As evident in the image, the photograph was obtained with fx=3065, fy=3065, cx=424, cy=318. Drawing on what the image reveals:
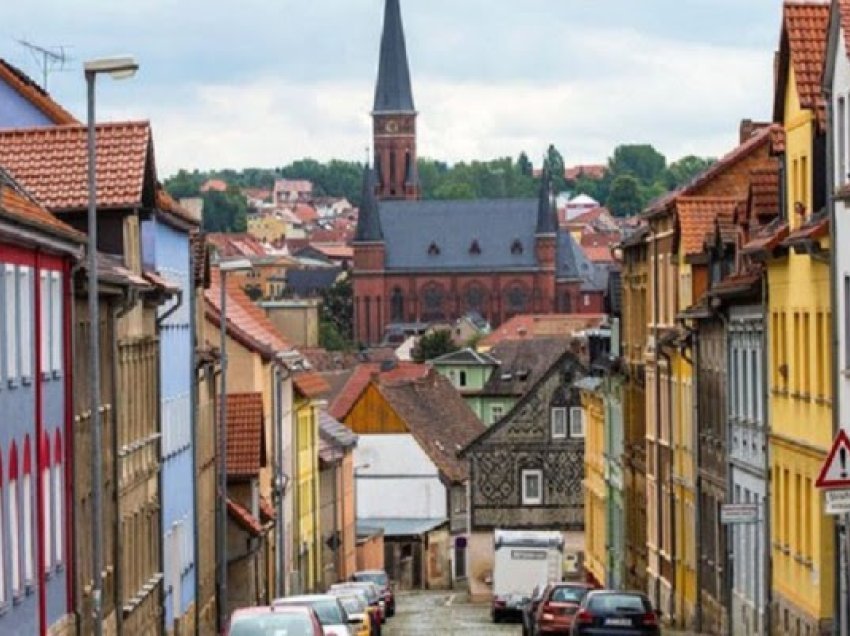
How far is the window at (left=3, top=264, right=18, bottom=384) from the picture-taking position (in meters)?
30.1

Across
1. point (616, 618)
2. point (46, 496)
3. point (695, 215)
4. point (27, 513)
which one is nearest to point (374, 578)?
point (695, 215)

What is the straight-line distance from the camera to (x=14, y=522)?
3070 cm

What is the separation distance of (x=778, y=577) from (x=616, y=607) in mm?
3403

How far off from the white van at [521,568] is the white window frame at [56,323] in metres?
45.8

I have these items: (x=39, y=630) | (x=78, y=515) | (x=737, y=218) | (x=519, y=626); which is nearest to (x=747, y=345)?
(x=737, y=218)

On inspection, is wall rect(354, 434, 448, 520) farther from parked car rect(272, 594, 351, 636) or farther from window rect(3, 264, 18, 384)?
window rect(3, 264, 18, 384)

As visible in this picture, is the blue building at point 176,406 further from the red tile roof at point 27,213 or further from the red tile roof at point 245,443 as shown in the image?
the red tile roof at point 27,213

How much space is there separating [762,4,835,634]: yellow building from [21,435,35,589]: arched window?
9951 millimetres

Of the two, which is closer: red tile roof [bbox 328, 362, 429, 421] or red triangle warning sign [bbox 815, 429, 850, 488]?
red triangle warning sign [bbox 815, 429, 850, 488]

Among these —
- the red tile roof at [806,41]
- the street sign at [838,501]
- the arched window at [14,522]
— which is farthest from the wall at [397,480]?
the street sign at [838,501]

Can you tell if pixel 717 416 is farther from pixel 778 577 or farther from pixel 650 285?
pixel 650 285

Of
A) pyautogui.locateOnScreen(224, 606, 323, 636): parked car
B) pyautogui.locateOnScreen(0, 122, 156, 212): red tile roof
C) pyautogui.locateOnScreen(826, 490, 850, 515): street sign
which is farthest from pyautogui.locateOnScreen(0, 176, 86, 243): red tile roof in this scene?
pyautogui.locateOnScreen(826, 490, 850, 515): street sign

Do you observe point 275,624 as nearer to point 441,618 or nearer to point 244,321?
point 244,321

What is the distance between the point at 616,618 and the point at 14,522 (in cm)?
1623
